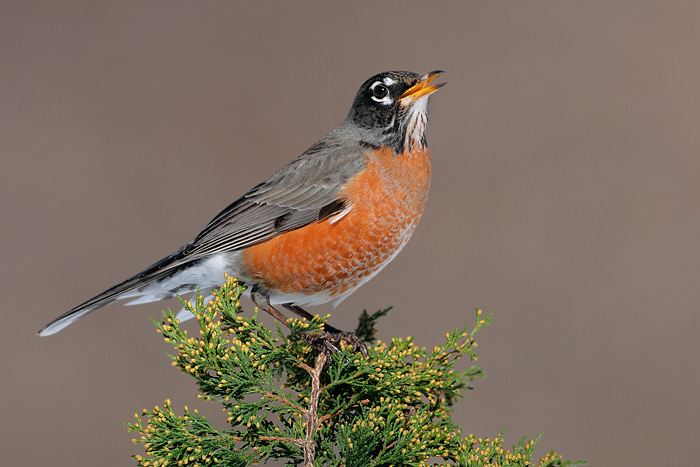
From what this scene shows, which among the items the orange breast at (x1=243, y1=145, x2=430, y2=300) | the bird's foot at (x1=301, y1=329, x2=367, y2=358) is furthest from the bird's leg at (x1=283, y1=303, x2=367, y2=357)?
the orange breast at (x1=243, y1=145, x2=430, y2=300)

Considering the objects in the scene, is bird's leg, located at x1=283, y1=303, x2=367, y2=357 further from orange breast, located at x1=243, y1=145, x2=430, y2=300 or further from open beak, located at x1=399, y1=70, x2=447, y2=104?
open beak, located at x1=399, y1=70, x2=447, y2=104

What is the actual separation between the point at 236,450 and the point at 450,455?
0.79 m

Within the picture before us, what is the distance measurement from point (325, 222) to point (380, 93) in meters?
0.78

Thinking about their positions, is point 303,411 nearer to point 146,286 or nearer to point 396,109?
point 146,286

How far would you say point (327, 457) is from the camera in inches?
85.0

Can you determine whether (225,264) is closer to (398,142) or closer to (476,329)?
(398,142)

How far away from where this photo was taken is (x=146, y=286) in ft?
9.65

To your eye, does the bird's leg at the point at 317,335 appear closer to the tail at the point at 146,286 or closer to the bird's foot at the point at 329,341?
the bird's foot at the point at 329,341

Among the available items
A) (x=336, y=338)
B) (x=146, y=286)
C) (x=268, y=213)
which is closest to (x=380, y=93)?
(x=268, y=213)

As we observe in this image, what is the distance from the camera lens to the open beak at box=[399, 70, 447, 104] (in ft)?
9.41

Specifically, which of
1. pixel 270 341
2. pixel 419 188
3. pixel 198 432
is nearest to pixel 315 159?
pixel 419 188

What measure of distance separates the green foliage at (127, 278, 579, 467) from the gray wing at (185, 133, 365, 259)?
2.00 ft

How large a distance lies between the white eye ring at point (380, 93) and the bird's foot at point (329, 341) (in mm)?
1222

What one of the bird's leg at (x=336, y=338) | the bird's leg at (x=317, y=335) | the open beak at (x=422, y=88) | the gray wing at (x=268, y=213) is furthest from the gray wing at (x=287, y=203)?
the bird's leg at (x=336, y=338)
